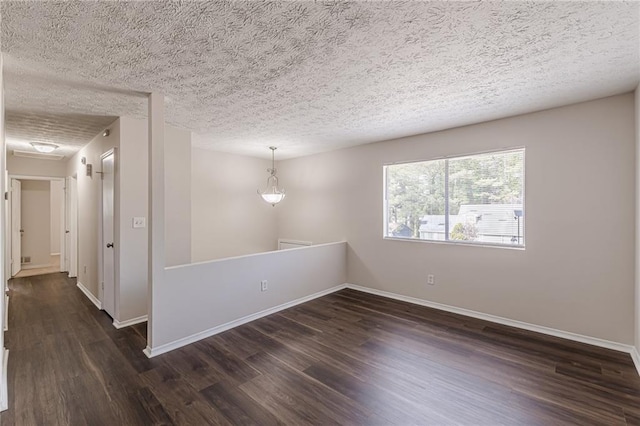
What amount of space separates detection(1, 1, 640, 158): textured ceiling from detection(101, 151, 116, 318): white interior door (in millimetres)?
625

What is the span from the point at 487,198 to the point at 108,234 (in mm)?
4988

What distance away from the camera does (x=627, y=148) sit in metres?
2.76

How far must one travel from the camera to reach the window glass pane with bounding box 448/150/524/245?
3.45 m

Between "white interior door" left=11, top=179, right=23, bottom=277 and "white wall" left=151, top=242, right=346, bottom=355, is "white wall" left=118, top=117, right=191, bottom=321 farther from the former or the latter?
"white interior door" left=11, top=179, right=23, bottom=277

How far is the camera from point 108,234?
374cm

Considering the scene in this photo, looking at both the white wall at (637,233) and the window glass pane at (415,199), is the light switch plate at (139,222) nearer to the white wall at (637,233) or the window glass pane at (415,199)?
the window glass pane at (415,199)

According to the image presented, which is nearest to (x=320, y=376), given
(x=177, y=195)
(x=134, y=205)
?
(x=134, y=205)

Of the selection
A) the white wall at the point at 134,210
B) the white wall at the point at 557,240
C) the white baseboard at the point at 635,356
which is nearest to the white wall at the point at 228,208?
the white wall at the point at 134,210

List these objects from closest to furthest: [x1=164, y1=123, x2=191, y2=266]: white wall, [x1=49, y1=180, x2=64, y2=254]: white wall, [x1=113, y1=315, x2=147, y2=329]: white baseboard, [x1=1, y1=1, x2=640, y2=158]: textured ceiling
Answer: [x1=1, y1=1, x2=640, y2=158]: textured ceiling < [x1=113, y1=315, x2=147, y2=329]: white baseboard < [x1=164, y1=123, x2=191, y2=266]: white wall < [x1=49, y1=180, x2=64, y2=254]: white wall

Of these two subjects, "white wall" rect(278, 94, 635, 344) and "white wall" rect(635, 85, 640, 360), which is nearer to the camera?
"white wall" rect(635, 85, 640, 360)

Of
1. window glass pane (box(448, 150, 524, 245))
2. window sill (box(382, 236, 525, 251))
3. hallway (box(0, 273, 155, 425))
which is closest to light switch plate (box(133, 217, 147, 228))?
hallway (box(0, 273, 155, 425))

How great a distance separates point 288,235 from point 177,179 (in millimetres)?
2842

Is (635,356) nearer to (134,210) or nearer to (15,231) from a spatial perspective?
(134,210)

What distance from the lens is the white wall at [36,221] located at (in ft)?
22.2
